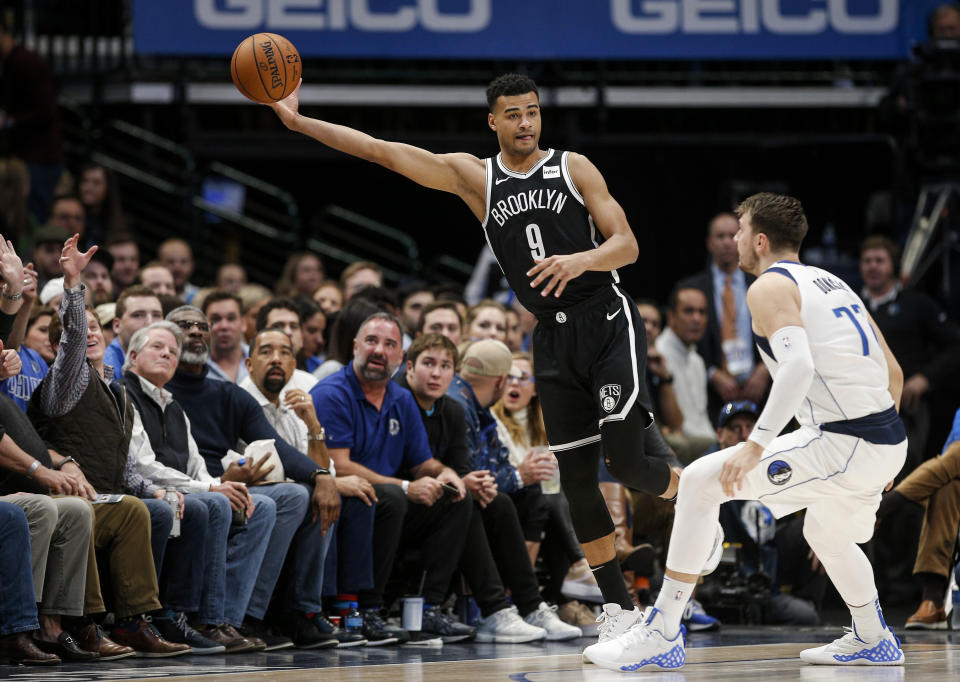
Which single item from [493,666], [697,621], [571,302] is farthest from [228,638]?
[697,621]

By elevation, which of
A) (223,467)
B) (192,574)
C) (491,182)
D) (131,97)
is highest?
(131,97)

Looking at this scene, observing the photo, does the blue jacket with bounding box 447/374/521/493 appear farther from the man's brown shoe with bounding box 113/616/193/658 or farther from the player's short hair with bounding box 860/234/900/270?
the player's short hair with bounding box 860/234/900/270

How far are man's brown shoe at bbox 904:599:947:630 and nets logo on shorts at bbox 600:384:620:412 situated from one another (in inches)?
118

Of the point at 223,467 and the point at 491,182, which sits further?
the point at 223,467

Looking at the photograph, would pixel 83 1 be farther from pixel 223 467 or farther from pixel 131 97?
pixel 223 467

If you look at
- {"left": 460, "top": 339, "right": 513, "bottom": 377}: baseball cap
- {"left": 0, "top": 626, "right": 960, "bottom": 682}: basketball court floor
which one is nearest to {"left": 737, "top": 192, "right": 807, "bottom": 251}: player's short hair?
Answer: {"left": 0, "top": 626, "right": 960, "bottom": 682}: basketball court floor

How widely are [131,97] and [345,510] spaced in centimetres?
675

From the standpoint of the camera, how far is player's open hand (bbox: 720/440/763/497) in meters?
4.90

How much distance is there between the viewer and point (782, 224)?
536 cm

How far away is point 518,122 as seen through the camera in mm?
5879

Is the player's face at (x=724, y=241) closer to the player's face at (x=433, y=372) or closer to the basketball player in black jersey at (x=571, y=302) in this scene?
the player's face at (x=433, y=372)

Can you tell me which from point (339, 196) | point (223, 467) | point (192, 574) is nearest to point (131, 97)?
point (339, 196)

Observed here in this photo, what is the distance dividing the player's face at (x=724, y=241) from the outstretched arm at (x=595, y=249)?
15.1ft

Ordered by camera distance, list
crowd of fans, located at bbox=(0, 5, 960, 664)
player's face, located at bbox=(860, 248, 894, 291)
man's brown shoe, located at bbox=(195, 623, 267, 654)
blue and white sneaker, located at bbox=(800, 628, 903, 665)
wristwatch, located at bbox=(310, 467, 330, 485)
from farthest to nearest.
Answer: player's face, located at bbox=(860, 248, 894, 291) < wristwatch, located at bbox=(310, 467, 330, 485) < man's brown shoe, located at bbox=(195, 623, 267, 654) < crowd of fans, located at bbox=(0, 5, 960, 664) < blue and white sneaker, located at bbox=(800, 628, 903, 665)
